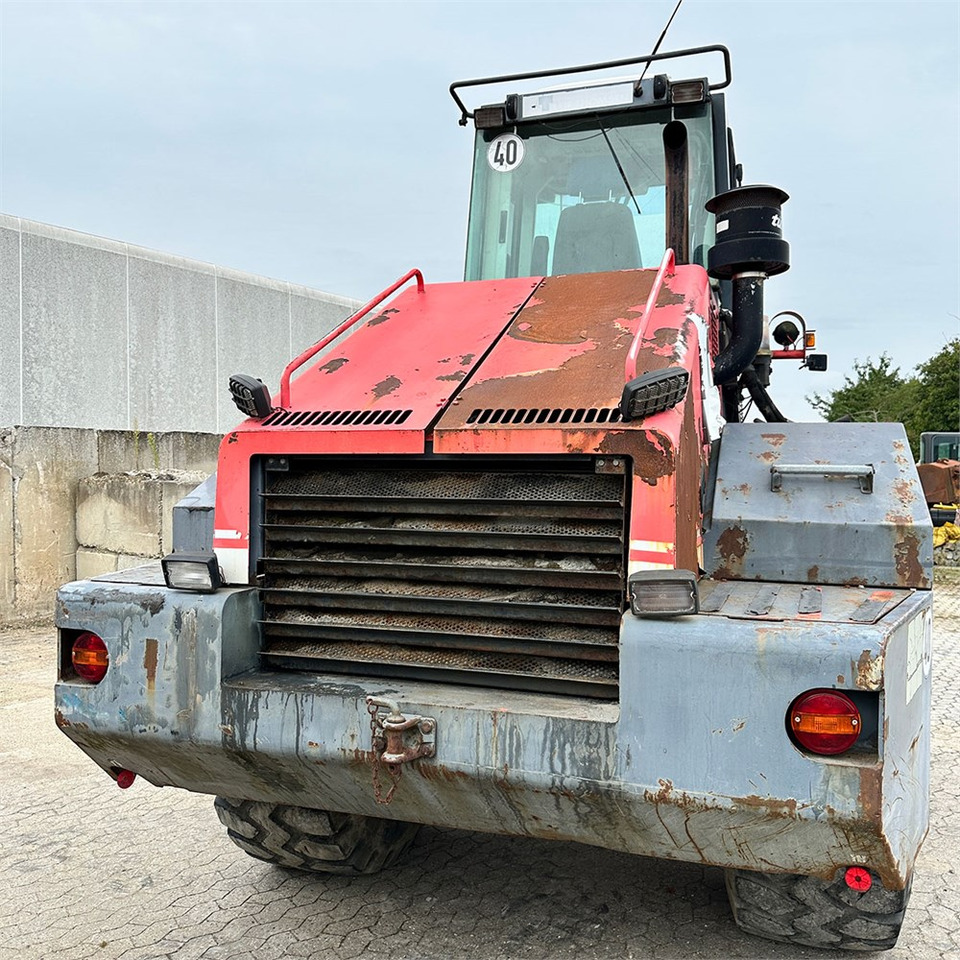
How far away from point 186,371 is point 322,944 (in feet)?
36.2

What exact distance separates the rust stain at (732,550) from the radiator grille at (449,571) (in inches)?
19.8

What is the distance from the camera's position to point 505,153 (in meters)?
5.22

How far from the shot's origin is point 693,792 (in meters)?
2.61

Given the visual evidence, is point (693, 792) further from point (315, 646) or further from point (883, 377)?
point (883, 377)

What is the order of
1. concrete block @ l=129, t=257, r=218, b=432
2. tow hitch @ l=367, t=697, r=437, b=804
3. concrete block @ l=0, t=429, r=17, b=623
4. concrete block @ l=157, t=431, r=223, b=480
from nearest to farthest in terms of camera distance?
tow hitch @ l=367, t=697, r=437, b=804, concrete block @ l=0, t=429, r=17, b=623, concrete block @ l=157, t=431, r=223, b=480, concrete block @ l=129, t=257, r=218, b=432

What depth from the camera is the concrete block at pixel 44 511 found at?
892 centimetres

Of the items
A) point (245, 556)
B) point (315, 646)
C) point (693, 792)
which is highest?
point (245, 556)

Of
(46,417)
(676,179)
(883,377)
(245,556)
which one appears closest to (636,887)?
(245,556)

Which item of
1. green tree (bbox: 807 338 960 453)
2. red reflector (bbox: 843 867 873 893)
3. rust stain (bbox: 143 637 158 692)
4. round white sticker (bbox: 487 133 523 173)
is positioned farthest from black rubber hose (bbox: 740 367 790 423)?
green tree (bbox: 807 338 960 453)

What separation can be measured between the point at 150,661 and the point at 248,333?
39.0ft

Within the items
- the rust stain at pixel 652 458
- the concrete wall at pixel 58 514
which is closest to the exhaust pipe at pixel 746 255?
the rust stain at pixel 652 458

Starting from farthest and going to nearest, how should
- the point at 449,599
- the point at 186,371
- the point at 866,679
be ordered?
the point at 186,371
the point at 449,599
the point at 866,679

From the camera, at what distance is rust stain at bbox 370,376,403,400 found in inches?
136

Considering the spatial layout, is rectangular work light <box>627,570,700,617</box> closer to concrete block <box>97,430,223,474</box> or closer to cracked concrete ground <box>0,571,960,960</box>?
cracked concrete ground <box>0,571,960,960</box>
